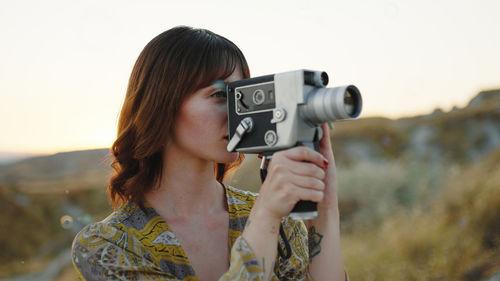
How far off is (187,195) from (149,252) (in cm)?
31

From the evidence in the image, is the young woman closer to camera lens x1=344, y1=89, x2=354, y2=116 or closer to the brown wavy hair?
the brown wavy hair

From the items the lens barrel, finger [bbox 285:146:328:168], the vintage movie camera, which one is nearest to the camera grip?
the vintage movie camera

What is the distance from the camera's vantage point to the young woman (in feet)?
4.88

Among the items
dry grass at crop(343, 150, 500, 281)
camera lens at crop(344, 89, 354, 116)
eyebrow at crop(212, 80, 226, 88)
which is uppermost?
eyebrow at crop(212, 80, 226, 88)

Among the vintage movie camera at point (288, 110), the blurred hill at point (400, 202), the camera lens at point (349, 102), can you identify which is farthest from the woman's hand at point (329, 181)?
the blurred hill at point (400, 202)

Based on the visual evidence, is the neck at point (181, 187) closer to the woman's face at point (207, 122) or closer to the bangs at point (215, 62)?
the woman's face at point (207, 122)

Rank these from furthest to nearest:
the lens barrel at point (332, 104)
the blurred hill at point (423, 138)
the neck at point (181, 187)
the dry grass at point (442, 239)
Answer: the blurred hill at point (423, 138)
the dry grass at point (442, 239)
the neck at point (181, 187)
the lens barrel at point (332, 104)

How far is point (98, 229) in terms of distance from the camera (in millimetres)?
1593

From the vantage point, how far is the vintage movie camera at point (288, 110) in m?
1.41

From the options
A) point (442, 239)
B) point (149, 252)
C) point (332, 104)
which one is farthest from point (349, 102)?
point (442, 239)

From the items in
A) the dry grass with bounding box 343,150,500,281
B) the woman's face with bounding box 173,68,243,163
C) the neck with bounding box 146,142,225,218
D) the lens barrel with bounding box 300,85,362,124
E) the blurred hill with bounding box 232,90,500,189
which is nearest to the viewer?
the lens barrel with bounding box 300,85,362,124

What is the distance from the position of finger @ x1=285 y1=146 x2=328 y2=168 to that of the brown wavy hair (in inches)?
18.9

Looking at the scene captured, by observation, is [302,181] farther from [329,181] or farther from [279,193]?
[329,181]

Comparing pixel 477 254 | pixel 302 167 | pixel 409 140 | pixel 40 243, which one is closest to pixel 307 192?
pixel 302 167
